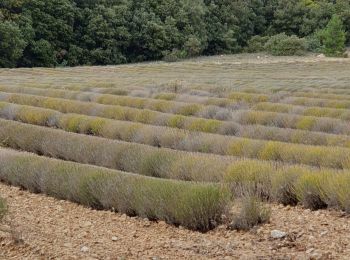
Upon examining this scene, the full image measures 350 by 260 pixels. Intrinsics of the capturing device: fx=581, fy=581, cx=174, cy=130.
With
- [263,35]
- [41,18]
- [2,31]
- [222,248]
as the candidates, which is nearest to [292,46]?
[263,35]

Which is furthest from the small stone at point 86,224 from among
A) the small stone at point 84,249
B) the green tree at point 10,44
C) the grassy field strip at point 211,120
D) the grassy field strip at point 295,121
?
the green tree at point 10,44

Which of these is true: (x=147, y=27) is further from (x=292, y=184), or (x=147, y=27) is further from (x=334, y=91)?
(x=292, y=184)

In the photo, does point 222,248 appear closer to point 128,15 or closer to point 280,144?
point 280,144

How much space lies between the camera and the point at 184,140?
421 inches

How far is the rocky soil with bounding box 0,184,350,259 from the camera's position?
15.9 feet

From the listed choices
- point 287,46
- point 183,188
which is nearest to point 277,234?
point 183,188

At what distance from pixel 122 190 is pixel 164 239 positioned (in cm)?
136

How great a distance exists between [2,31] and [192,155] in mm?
40279

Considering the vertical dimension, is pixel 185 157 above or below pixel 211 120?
above

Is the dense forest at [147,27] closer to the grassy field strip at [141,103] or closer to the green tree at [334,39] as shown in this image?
the green tree at [334,39]

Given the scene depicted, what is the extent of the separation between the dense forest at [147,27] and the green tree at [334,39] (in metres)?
0.46

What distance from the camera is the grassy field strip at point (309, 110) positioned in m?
Answer: 14.3

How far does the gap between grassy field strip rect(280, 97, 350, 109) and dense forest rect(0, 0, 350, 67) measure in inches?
1303

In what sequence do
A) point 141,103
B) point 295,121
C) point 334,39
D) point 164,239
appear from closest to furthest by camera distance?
point 164,239, point 295,121, point 141,103, point 334,39
